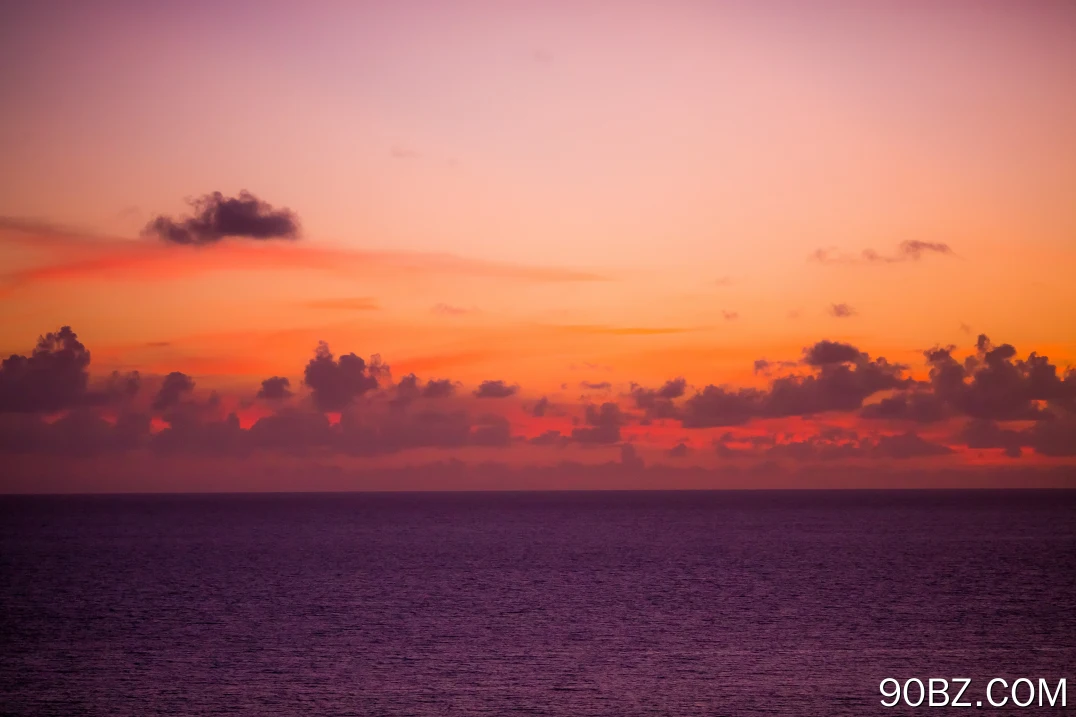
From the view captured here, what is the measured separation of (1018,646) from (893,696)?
17.8 m

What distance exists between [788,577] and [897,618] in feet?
100

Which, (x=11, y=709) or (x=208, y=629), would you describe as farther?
(x=208, y=629)

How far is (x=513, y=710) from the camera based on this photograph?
4634 cm

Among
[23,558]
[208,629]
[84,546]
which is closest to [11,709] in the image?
[208,629]

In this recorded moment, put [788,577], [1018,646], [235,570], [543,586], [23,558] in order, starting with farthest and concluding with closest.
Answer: [23,558], [235,570], [788,577], [543,586], [1018,646]

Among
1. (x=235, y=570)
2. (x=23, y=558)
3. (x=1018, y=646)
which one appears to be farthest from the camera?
(x=23, y=558)

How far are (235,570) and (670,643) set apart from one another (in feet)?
231

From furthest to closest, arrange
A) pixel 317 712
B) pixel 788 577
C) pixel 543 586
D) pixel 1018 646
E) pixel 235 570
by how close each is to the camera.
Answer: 1. pixel 235 570
2. pixel 788 577
3. pixel 543 586
4. pixel 1018 646
5. pixel 317 712

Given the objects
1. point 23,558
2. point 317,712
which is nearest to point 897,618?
point 317,712

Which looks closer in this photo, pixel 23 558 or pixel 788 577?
pixel 788 577

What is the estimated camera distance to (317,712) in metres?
45.9

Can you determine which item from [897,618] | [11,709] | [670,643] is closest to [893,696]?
[670,643]

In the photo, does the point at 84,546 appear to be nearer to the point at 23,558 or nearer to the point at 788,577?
the point at 23,558

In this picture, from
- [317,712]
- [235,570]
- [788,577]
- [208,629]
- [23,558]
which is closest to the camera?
[317,712]
